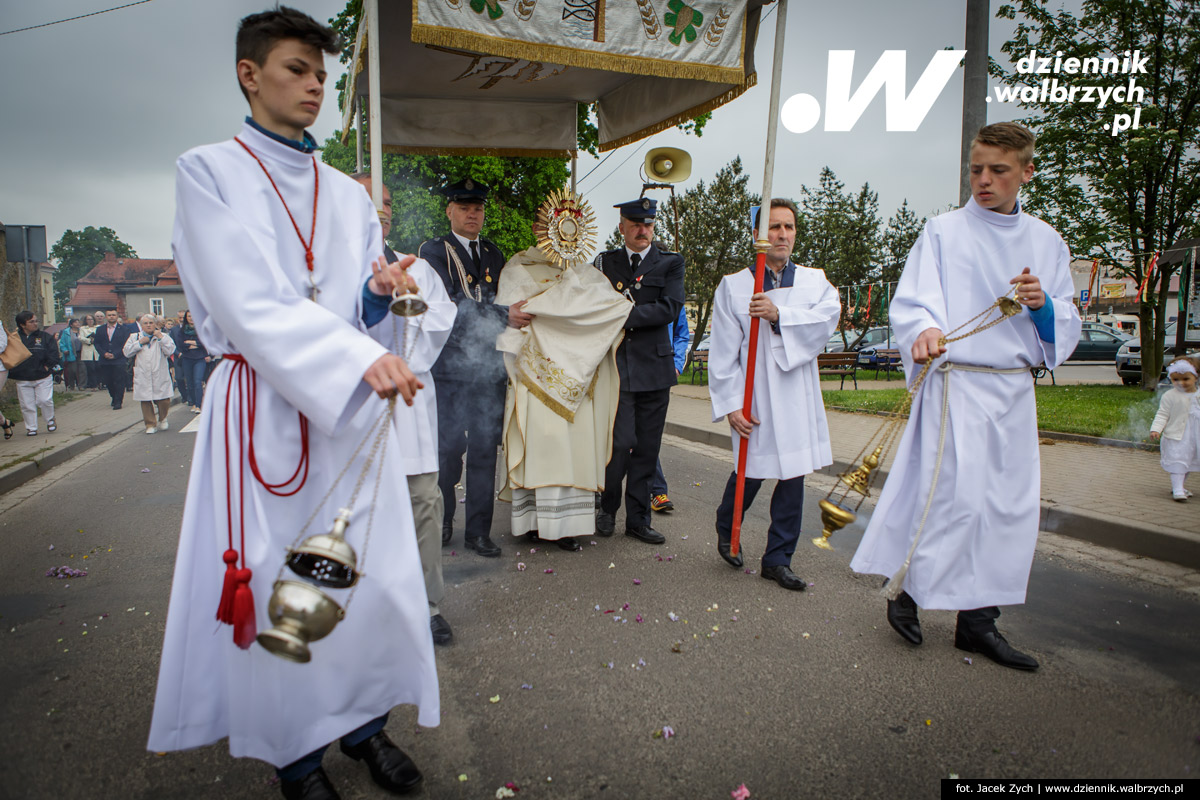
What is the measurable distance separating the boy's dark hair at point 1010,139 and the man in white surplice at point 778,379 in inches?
50.2

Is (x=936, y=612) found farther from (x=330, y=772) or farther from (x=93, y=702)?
(x=93, y=702)

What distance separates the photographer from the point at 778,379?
4.20 metres

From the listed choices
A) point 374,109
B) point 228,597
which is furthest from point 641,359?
point 228,597

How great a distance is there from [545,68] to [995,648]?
4.71 metres

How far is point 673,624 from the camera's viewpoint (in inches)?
135

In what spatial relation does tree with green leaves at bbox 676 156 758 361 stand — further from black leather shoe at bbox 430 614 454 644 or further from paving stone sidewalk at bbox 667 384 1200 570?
black leather shoe at bbox 430 614 454 644

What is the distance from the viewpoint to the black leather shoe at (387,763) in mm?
2156

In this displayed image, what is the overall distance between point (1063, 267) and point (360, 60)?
12.6ft

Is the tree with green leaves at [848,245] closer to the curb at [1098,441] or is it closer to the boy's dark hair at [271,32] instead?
the curb at [1098,441]

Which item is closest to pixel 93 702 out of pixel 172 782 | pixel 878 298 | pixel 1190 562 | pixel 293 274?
pixel 172 782

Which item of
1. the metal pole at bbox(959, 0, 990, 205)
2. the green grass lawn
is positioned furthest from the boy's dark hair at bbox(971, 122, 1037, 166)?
the green grass lawn

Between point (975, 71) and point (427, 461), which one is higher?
point (975, 71)

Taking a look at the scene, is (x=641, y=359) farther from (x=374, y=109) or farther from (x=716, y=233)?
(x=716, y=233)

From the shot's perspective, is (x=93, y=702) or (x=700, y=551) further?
(x=700, y=551)
